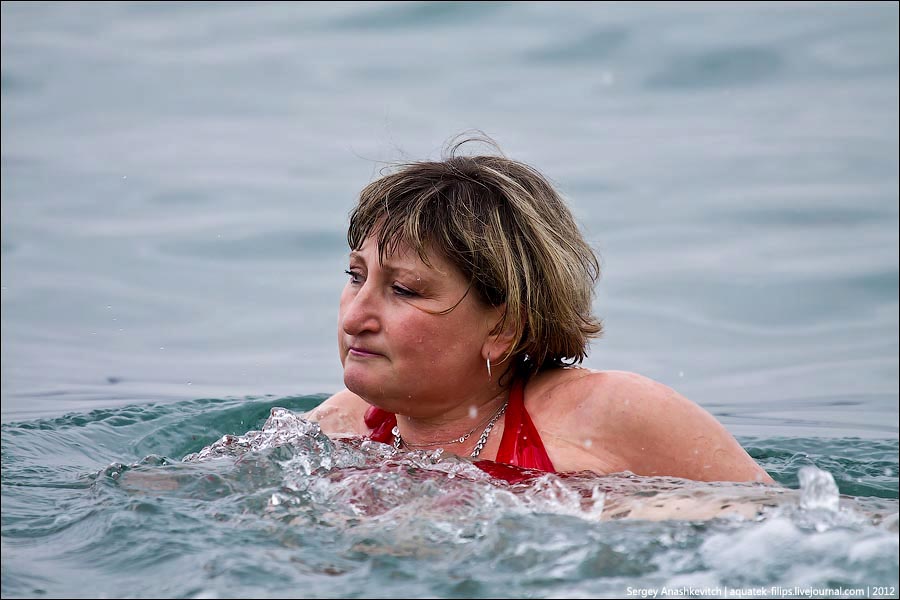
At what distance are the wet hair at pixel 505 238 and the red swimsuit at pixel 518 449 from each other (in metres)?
0.16

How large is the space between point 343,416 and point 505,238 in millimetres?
1125

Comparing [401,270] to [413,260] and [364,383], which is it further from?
[364,383]

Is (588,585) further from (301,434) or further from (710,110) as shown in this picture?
(710,110)

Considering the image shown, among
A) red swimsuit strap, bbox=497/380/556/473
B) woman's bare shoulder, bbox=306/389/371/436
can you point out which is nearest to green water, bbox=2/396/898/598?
red swimsuit strap, bbox=497/380/556/473

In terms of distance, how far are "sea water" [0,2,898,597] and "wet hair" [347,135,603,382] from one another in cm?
46

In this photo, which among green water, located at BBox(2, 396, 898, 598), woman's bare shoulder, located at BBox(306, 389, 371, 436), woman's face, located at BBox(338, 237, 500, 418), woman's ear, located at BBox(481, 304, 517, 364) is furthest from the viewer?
woman's bare shoulder, located at BBox(306, 389, 371, 436)

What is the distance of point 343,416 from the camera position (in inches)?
189

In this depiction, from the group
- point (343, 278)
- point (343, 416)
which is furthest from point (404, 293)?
point (343, 278)

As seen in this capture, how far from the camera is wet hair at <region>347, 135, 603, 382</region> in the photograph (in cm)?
406

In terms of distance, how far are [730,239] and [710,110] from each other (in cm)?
269

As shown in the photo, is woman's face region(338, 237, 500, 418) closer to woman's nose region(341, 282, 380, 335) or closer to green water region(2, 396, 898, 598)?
woman's nose region(341, 282, 380, 335)

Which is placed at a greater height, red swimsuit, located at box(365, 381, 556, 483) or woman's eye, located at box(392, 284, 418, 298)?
woman's eye, located at box(392, 284, 418, 298)

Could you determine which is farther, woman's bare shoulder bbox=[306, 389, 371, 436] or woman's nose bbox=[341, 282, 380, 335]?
woman's bare shoulder bbox=[306, 389, 371, 436]

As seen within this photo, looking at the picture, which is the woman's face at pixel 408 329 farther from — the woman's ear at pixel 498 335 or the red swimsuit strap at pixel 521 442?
the red swimsuit strap at pixel 521 442
